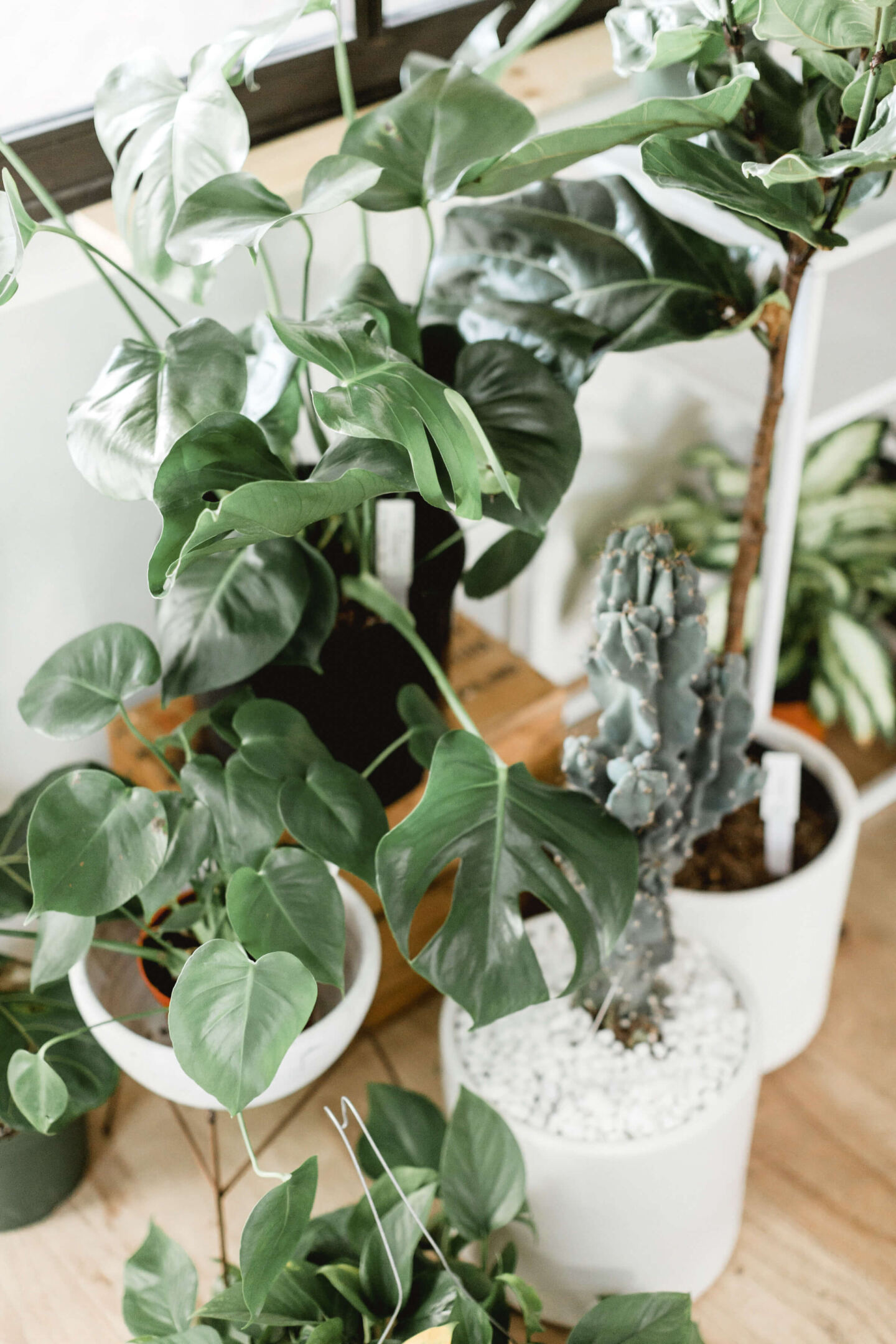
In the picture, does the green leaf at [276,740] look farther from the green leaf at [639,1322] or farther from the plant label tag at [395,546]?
the green leaf at [639,1322]

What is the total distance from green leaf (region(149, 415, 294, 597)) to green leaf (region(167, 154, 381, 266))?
0.12 m

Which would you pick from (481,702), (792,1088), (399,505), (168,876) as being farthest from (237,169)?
(792,1088)

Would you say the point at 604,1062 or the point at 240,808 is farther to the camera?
the point at 604,1062

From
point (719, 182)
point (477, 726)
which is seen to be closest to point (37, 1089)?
point (477, 726)

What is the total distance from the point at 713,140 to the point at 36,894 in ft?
2.62

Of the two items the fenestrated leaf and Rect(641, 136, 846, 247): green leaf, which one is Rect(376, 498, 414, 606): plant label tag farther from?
Rect(641, 136, 846, 247): green leaf

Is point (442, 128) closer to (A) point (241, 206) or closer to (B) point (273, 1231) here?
(A) point (241, 206)

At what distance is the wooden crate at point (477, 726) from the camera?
147 cm

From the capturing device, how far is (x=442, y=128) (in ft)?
3.26

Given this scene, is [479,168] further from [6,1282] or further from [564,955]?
[6,1282]

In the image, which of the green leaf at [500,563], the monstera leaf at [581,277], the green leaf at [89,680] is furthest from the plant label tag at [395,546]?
the green leaf at [89,680]

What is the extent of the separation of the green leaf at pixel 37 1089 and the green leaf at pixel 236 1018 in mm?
167

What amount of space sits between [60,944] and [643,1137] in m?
0.56

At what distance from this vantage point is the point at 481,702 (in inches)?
62.2
